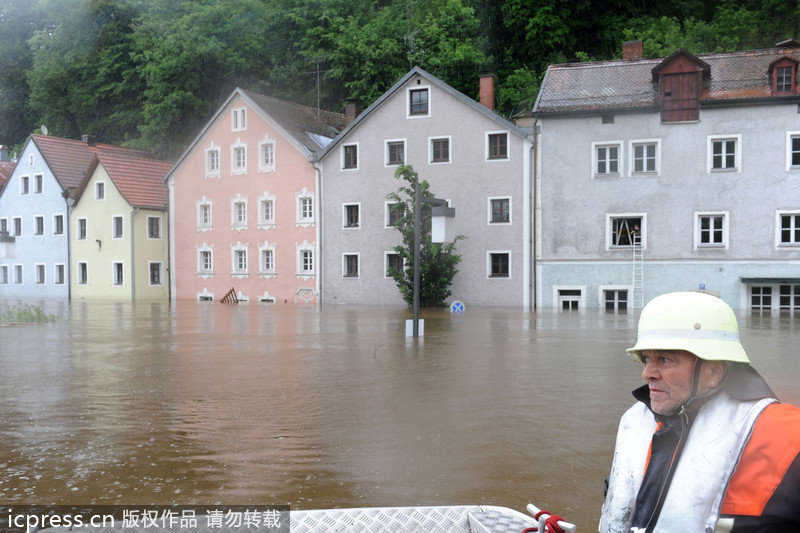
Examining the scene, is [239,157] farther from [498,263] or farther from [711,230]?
[711,230]

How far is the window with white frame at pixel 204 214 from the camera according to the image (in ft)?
147

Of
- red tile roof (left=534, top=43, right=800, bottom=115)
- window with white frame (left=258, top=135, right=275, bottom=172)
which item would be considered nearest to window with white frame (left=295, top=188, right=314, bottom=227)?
window with white frame (left=258, top=135, right=275, bottom=172)

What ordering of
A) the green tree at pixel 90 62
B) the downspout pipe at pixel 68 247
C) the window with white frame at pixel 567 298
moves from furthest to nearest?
the green tree at pixel 90 62 → the downspout pipe at pixel 68 247 → the window with white frame at pixel 567 298

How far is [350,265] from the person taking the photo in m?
40.0

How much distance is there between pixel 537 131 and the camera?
35.4 metres

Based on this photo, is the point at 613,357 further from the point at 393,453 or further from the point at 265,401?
the point at 393,453

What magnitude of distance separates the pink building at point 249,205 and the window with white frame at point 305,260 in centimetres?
5

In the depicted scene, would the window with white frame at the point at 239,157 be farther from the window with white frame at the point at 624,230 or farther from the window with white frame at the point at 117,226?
the window with white frame at the point at 624,230

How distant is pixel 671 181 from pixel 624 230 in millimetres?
2805

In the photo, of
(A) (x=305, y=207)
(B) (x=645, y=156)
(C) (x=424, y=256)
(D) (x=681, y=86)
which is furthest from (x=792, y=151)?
(A) (x=305, y=207)

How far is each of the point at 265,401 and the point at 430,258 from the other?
75.7 ft

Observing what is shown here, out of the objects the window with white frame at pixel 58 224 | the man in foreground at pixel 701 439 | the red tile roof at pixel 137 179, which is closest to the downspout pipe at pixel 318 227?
the red tile roof at pixel 137 179

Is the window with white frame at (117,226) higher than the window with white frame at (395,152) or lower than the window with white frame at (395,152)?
lower

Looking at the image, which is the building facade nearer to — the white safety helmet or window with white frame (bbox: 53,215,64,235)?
window with white frame (bbox: 53,215,64,235)
